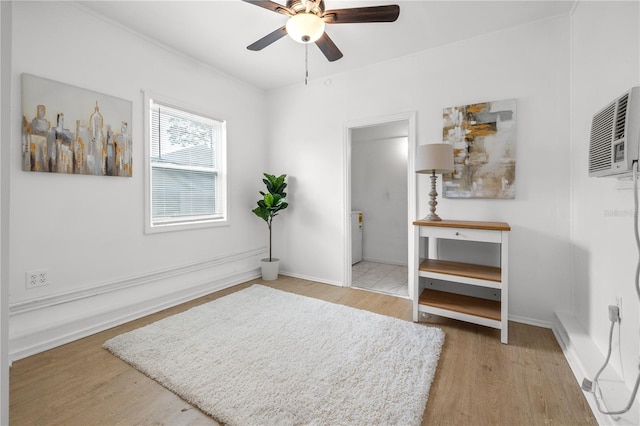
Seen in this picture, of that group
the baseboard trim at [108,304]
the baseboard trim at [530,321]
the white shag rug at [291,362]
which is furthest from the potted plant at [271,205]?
the baseboard trim at [530,321]

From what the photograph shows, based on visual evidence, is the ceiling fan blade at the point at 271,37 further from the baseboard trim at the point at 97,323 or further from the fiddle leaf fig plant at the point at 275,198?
the baseboard trim at the point at 97,323

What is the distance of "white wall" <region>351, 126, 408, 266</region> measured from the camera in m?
4.64

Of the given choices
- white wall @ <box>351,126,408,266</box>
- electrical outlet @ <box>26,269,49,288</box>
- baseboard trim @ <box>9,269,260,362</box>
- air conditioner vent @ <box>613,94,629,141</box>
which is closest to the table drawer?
air conditioner vent @ <box>613,94,629,141</box>

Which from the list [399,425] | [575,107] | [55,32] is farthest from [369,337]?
[55,32]

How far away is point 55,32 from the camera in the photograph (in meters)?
2.10

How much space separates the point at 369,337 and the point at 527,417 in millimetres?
1022

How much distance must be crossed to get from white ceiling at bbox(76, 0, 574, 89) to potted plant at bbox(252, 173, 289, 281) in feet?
4.62

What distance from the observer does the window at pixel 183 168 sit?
2.82 meters

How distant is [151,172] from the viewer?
2775 mm

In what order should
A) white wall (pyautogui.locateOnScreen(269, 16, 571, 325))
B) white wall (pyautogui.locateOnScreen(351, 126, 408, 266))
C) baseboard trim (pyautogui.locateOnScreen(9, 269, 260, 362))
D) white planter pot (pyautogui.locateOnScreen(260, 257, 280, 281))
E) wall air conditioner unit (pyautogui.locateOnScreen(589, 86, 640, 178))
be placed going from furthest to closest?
white wall (pyautogui.locateOnScreen(351, 126, 408, 266))
white planter pot (pyautogui.locateOnScreen(260, 257, 280, 281))
white wall (pyautogui.locateOnScreen(269, 16, 571, 325))
baseboard trim (pyautogui.locateOnScreen(9, 269, 260, 362))
wall air conditioner unit (pyautogui.locateOnScreen(589, 86, 640, 178))

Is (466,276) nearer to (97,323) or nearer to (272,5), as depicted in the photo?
(272,5)

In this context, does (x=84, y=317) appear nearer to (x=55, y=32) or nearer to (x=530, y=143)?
(x=55, y=32)

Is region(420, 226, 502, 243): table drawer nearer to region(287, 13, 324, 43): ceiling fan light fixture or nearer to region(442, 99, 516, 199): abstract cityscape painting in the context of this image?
region(442, 99, 516, 199): abstract cityscape painting

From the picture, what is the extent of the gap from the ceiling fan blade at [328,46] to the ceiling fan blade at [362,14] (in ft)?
0.52
